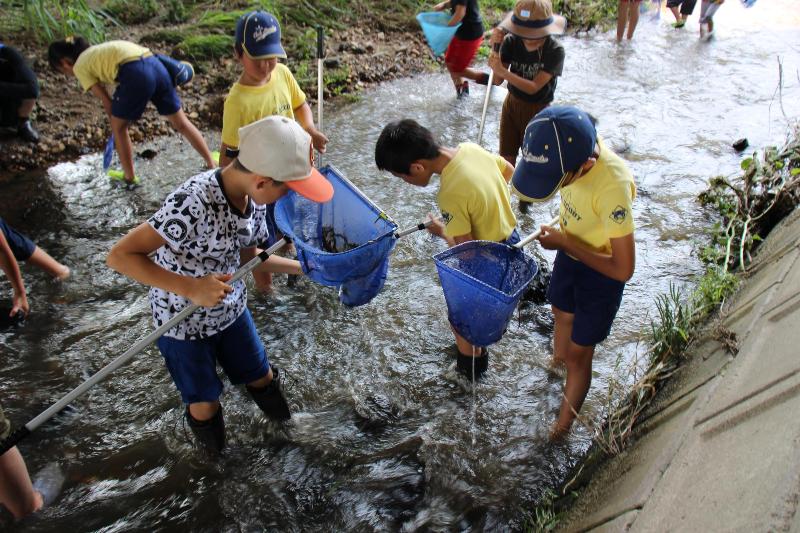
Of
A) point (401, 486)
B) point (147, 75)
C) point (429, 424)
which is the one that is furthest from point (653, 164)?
point (147, 75)

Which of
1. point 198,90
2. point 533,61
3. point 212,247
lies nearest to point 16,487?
point 212,247

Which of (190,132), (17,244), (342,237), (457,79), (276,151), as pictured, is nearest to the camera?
(276,151)

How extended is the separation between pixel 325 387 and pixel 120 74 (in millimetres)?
3012

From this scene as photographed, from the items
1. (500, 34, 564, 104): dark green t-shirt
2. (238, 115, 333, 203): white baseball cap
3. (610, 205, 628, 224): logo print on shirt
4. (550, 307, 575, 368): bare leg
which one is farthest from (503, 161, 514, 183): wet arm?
(500, 34, 564, 104): dark green t-shirt

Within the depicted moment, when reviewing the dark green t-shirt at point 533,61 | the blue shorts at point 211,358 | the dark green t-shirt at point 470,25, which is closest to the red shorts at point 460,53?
the dark green t-shirt at point 470,25

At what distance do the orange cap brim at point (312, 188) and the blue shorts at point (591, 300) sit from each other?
1162mm

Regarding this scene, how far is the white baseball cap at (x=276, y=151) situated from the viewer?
2025 millimetres

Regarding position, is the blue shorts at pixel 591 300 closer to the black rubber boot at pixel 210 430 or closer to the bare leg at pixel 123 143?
the black rubber boot at pixel 210 430

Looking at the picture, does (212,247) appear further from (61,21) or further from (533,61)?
Result: (61,21)

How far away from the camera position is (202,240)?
2.15 m

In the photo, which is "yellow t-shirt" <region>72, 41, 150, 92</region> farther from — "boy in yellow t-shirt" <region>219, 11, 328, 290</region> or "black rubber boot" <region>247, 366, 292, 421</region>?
"black rubber boot" <region>247, 366, 292, 421</region>

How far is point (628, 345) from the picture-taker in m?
3.57

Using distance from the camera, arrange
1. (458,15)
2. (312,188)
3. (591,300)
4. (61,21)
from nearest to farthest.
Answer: (312,188), (591,300), (458,15), (61,21)

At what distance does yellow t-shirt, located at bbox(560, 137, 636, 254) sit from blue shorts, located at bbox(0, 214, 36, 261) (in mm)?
3397
